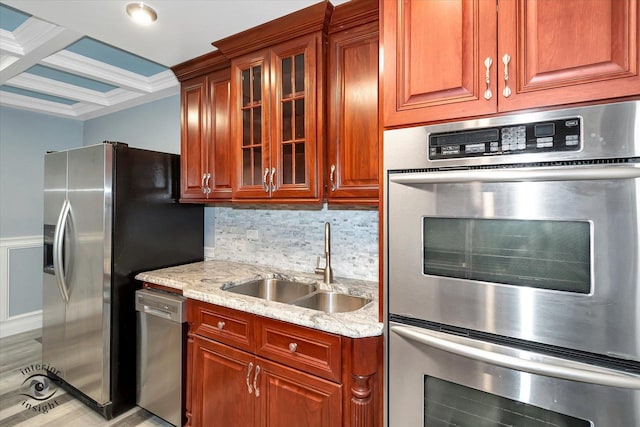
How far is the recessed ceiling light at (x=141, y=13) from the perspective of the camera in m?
1.70

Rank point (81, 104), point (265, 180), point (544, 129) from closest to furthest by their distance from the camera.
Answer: point (544, 129), point (265, 180), point (81, 104)

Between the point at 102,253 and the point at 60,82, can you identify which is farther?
the point at 60,82

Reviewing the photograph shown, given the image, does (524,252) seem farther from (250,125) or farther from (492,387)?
(250,125)

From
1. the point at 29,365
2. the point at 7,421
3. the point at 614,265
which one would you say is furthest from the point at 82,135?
the point at 614,265

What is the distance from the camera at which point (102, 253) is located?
2166 mm

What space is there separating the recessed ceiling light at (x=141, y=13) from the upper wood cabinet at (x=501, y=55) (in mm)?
1288

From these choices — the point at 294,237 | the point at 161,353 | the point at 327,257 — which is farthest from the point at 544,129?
the point at 161,353

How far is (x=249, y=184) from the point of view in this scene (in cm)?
209

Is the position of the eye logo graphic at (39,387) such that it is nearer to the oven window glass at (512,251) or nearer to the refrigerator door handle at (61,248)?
the refrigerator door handle at (61,248)

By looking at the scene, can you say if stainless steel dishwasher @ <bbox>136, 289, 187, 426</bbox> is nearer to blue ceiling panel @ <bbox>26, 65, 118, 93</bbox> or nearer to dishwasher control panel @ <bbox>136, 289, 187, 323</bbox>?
dishwasher control panel @ <bbox>136, 289, 187, 323</bbox>

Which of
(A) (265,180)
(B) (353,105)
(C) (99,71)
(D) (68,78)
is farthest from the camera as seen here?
(D) (68,78)

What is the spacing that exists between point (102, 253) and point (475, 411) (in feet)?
7.54

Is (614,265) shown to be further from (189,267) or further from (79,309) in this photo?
(79,309)

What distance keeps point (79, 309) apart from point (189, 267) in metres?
0.78
